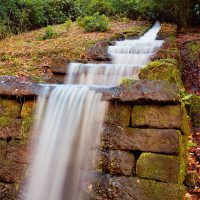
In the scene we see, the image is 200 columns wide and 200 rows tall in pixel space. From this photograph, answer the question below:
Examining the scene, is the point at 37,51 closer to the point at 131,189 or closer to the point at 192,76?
the point at 192,76

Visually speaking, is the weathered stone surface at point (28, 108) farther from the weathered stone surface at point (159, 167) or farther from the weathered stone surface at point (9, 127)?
the weathered stone surface at point (159, 167)

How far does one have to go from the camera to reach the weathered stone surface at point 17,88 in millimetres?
5891

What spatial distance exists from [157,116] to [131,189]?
105 centimetres

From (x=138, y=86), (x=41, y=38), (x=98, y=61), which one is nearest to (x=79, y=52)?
(x=98, y=61)

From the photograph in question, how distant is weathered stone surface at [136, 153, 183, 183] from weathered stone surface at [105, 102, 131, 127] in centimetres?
57

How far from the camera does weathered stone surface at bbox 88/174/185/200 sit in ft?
15.5

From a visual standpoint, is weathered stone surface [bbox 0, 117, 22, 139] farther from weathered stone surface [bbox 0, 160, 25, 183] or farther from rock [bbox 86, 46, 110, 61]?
rock [bbox 86, 46, 110, 61]

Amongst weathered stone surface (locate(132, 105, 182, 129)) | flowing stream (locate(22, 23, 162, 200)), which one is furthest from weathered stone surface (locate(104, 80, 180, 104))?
flowing stream (locate(22, 23, 162, 200))

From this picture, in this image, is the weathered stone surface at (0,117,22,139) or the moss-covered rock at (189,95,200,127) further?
the moss-covered rock at (189,95,200,127)

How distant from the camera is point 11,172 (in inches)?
223

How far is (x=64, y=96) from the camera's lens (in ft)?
19.2

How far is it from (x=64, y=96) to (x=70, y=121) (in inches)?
17.9

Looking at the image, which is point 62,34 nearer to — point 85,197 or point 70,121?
point 70,121

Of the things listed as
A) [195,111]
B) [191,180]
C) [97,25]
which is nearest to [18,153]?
[191,180]
